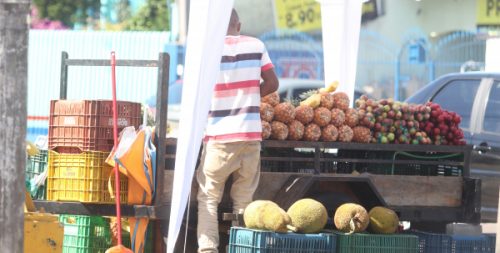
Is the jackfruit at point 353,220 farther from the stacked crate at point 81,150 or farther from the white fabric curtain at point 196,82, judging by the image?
the stacked crate at point 81,150

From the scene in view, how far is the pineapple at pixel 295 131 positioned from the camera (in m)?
8.63

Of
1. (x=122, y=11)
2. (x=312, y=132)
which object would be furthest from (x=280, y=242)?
(x=122, y=11)

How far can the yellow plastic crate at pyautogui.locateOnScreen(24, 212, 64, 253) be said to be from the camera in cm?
759

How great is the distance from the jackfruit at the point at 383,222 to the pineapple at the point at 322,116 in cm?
108

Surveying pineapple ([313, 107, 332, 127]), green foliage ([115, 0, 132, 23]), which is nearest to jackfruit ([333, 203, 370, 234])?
pineapple ([313, 107, 332, 127])

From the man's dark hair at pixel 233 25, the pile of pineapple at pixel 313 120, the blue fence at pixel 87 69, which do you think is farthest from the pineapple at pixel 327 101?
the blue fence at pixel 87 69

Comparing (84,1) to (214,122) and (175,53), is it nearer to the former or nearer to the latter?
(175,53)

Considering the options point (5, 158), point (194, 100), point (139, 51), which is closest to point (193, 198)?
point (194, 100)

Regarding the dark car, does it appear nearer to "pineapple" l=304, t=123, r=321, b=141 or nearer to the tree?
"pineapple" l=304, t=123, r=321, b=141

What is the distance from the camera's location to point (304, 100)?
9.26 m

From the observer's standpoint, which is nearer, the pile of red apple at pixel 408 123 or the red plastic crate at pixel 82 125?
the red plastic crate at pixel 82 125

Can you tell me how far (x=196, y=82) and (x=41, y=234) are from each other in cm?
160

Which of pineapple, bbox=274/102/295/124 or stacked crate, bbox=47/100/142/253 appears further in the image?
pineapple, bbox=274/102/295/124

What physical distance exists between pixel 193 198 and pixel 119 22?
2436 centimetres
